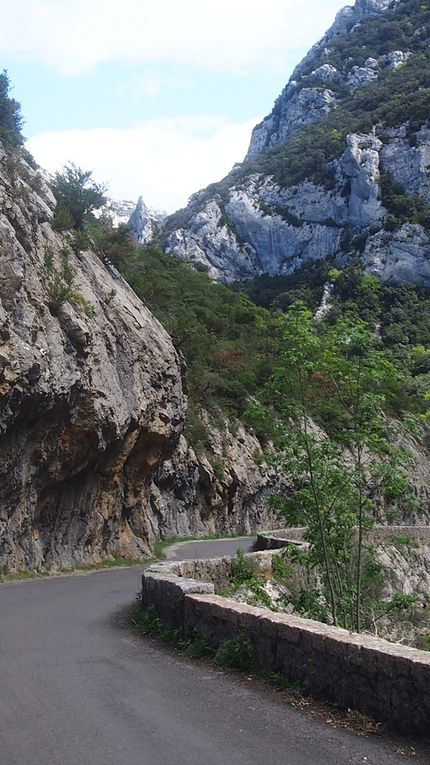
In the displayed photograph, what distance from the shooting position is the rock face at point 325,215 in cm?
8650

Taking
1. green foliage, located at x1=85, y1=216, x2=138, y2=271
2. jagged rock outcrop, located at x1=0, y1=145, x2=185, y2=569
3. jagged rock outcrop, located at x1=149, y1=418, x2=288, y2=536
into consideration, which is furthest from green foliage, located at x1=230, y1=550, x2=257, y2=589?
green foliage, located at x1=85, y1=216, x2=138, y2=271

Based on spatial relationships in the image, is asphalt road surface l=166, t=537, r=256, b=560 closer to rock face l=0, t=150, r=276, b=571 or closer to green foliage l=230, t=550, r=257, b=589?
rock face l=0, t=150, r=276, b=571

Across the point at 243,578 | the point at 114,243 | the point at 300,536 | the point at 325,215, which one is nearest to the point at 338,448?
the point at 243,578

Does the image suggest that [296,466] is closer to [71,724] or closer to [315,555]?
[315,555]

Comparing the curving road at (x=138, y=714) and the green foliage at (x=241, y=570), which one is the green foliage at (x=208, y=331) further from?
the curving road at (x=138, y=714)

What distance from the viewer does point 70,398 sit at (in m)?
16.7

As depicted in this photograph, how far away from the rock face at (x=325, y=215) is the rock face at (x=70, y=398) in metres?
67.2

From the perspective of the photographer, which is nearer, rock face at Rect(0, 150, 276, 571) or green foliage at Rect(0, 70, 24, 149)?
→ rock face at Rect(0, 150, 276, 571)

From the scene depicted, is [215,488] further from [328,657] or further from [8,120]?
[328,657]

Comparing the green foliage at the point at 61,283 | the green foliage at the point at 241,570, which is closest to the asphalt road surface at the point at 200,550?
the green foliage at the point at 241,570

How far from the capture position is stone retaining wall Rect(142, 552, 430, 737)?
200 inches

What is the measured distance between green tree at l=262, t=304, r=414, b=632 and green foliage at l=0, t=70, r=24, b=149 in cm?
1607

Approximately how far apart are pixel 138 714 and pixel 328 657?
1792mm

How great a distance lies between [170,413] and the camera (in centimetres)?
2322
